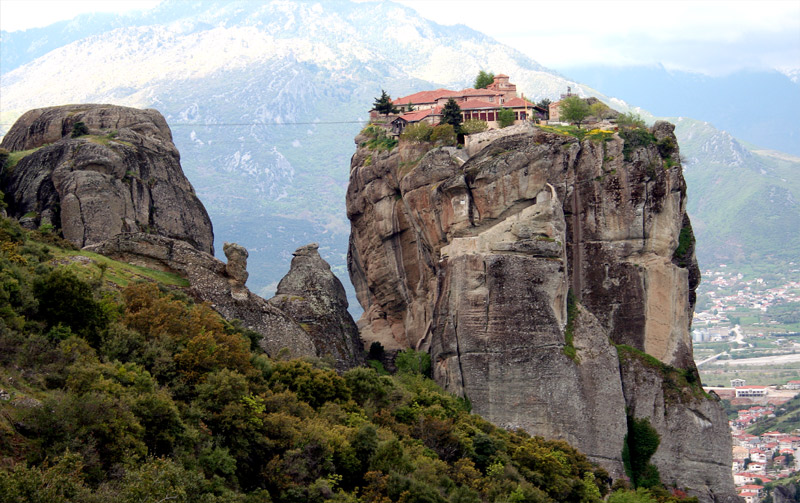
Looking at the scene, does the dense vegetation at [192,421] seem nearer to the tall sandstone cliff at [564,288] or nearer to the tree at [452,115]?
the tall sandstone cliff at [564,288]

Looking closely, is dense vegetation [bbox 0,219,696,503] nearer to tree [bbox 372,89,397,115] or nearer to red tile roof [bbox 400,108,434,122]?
red tile roof [bbox 400,108,434,122]

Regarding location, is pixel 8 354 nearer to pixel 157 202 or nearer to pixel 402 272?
pixel 157 202

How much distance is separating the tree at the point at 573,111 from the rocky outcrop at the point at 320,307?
2430cm

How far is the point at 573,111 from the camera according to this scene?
9519 cm

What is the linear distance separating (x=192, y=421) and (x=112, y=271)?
72.7 ft

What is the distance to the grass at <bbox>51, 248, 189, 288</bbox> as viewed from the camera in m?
61.0

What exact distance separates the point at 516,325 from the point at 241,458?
3396cm

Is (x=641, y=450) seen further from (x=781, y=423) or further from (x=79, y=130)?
(x=781, y=423)

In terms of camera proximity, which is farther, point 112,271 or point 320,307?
point 320,307

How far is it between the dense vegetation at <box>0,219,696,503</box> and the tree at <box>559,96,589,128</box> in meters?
34.8

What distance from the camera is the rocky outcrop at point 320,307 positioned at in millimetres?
77125

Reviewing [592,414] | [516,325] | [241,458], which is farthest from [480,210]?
[241,458]

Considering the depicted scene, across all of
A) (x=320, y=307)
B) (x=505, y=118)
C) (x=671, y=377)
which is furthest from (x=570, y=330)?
(x=505, y=118)

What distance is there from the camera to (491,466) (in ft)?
193
